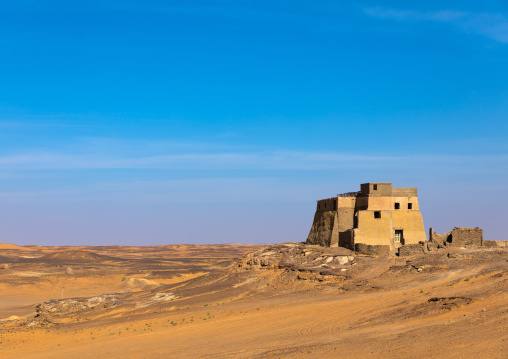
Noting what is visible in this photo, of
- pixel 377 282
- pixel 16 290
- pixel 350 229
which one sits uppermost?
pixel 350 229

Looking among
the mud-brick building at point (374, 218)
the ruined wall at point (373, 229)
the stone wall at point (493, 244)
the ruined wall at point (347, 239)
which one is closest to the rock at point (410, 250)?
the mud-brick building at point (374, 218)

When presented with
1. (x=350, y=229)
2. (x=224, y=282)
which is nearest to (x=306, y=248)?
(x=350, y=229)

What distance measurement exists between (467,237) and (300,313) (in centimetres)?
1903

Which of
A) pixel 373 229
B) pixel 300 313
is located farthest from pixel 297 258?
pixel 300 313

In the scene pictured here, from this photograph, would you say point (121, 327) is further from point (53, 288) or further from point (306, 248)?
point (53, 288)

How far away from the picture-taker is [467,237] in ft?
137

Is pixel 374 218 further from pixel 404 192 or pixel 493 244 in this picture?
pixel 493 244

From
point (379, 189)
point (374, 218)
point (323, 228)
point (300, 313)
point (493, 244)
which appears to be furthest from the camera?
point (323, 228)

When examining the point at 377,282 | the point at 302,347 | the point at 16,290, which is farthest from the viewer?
the point at 16,290

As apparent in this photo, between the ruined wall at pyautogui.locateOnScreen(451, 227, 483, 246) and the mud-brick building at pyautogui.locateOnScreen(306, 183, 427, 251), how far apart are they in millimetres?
3015

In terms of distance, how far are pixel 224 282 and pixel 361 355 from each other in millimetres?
23882

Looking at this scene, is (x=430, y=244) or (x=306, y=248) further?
(x=306, y=248)

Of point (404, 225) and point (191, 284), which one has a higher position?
point (404, 225)

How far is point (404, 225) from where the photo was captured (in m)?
43.8
